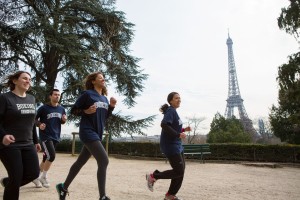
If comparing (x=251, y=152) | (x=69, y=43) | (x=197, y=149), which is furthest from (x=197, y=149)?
(x=69, y=43)

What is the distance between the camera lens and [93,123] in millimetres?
3936

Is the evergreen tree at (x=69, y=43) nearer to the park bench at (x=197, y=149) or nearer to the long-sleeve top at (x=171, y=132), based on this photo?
the park bench at (x=197, y=149)

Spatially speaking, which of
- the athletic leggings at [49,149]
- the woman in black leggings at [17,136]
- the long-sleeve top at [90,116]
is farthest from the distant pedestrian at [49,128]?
the woman in black leggings at [17,136]

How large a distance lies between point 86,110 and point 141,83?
15688 mm

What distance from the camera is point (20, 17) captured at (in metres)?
17.3

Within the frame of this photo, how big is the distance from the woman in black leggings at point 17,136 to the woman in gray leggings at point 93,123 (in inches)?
26.2

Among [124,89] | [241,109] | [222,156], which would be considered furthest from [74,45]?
[241,109]

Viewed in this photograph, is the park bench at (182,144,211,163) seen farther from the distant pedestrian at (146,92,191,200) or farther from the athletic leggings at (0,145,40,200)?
the athletic leggings at (0,145,40,200)

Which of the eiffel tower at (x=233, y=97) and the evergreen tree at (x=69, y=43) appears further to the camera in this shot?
the eiffel tower at (x=233, y=97)

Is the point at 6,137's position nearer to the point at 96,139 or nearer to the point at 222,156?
the point at 96,139

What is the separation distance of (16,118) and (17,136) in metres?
0.19

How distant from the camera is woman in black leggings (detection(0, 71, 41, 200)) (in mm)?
3045

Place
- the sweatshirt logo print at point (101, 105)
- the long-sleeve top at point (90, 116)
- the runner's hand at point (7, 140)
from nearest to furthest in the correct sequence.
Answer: the runner's hand at point (7, 140) < the long-sleeve top at point (90, 116) < the sweatshirt logo print at point (101, 105)

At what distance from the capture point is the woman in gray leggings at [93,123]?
3.75 meters
